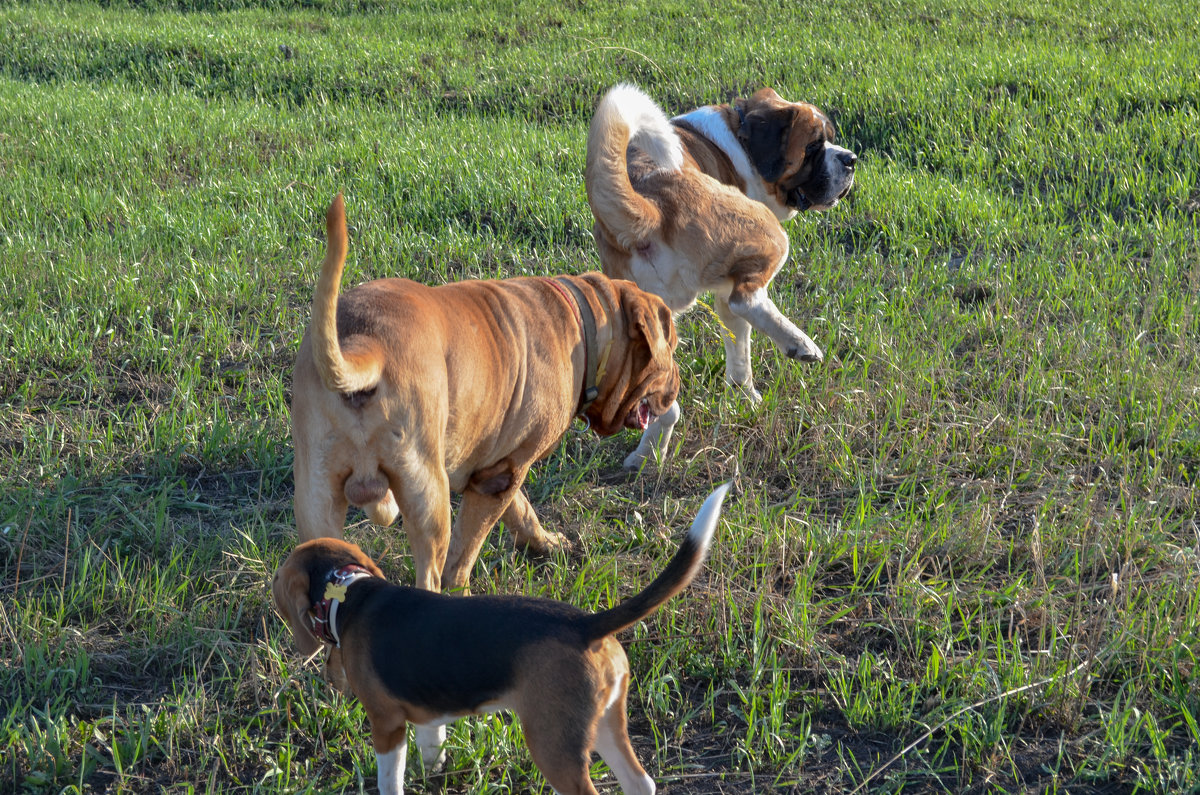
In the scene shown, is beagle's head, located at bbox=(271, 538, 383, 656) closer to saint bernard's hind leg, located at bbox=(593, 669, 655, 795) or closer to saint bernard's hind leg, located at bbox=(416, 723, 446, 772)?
saint bernard's hind leg, located at bbox=(416, 723, 446, 772)

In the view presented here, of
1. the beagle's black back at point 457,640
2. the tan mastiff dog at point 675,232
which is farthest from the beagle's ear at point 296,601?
the tan mastiff dog at point 675,232

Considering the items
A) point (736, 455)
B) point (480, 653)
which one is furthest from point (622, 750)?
point (736, 455)

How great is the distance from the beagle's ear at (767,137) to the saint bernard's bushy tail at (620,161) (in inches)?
39.4

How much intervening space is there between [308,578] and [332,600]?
0.37 feet

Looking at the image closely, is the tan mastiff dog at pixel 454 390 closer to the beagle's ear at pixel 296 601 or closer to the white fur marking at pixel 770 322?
the beagle's ear at pixel 296 601

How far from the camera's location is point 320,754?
2963 millimetres

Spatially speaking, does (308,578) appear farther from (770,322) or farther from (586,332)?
(770,322)

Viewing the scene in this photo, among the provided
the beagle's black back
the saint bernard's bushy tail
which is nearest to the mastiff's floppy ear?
the saint bernard's bushy tail

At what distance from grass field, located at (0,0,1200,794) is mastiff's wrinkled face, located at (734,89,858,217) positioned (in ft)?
2.25

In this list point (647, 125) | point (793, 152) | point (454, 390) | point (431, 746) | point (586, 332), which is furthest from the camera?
point (793, 152)

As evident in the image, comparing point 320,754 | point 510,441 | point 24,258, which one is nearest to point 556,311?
point 510,441

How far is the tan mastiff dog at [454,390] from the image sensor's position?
281cm

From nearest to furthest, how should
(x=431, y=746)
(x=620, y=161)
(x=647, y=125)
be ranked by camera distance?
1. (x=431, y=746)
2. (x=620, y=161)
3. (x=647, y=125)

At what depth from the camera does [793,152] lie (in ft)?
17.4
